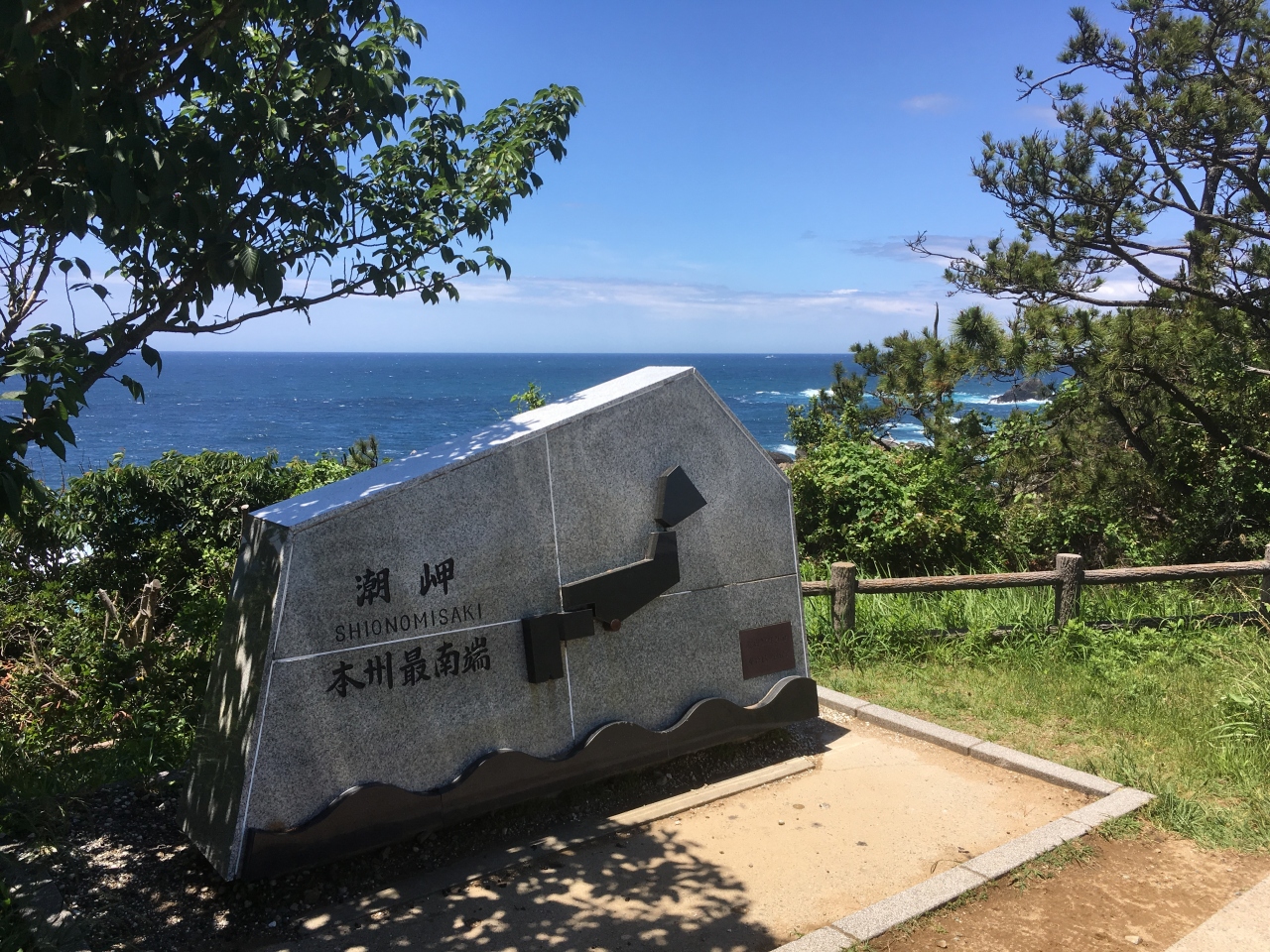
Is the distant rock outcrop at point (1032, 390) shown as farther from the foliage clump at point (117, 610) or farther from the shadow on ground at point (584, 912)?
the foliage clump at point (117, 610)

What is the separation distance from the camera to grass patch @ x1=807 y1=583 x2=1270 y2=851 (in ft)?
17.0

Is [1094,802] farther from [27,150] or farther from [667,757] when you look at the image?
[27,150]

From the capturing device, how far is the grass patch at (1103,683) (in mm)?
5180

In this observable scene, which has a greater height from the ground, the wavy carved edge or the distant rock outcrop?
the distant rock outcrop

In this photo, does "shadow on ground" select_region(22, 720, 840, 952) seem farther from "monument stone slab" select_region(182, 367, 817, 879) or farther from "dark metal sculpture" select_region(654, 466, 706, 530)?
"dark metal sculpture" select_region(654, 466, 706, 530)

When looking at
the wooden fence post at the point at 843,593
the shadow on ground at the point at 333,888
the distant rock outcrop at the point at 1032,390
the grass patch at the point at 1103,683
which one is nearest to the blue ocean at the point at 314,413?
the distant rock outcrop at the point at 1032,390

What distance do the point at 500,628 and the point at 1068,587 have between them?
5010 mm

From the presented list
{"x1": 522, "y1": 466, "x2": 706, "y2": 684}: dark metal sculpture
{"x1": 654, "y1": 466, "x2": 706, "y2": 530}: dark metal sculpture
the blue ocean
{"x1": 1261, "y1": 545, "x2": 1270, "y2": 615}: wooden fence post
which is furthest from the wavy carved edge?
the blue ocean

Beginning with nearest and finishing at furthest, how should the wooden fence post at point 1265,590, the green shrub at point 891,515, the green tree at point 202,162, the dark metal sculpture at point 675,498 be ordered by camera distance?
the green tree at point 202,162 → the dark metal sculpture at point 675,498 → the wooden fence post at point 1265,590 → the green shrub at point 891,515

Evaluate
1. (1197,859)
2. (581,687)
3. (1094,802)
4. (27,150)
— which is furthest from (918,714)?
(27,150)

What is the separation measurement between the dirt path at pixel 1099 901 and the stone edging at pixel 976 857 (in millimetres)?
63

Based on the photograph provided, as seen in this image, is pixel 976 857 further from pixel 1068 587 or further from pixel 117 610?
pixel 117 610

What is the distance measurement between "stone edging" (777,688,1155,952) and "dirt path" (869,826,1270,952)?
0.21ft

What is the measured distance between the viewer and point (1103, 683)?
6625mm
